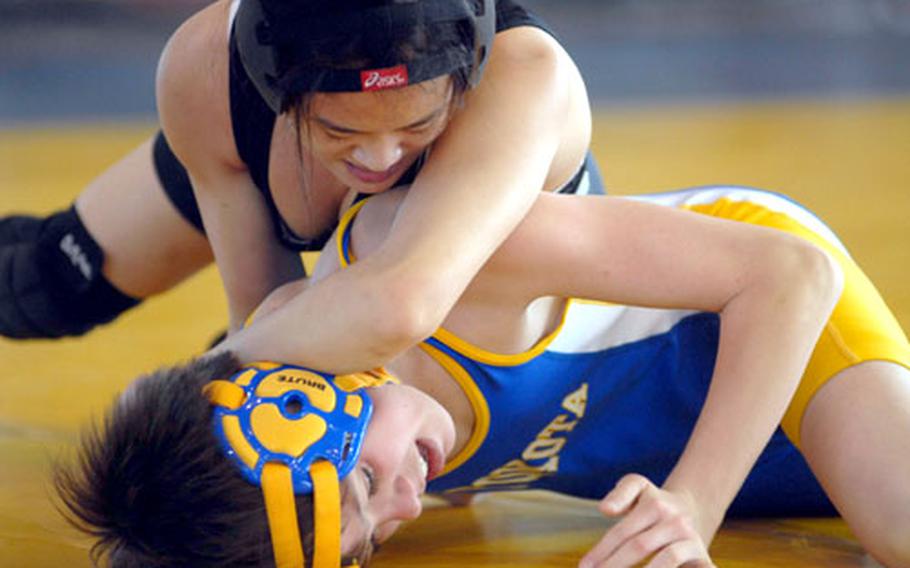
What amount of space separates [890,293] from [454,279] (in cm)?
209

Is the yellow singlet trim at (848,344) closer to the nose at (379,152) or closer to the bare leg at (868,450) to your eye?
the bare leg at (868,450)

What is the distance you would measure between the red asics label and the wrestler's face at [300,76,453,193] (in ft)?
0.05

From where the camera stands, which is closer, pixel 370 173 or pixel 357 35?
pixel 357 35

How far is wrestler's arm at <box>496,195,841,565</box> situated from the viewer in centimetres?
209

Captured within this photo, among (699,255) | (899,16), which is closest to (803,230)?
(699,255)

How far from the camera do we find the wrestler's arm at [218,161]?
262 cm

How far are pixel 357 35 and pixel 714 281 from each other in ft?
2.08

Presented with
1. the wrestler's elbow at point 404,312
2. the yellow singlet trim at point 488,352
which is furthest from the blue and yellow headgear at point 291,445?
the yellow singlet trim at point 488,352

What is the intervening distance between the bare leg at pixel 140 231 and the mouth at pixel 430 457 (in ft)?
3.95

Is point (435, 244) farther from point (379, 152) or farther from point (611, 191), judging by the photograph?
point (611, 191)

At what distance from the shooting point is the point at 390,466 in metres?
1.97

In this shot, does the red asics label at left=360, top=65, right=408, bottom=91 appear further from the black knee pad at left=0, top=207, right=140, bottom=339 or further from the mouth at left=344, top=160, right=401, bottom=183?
the black knee pad at left=0, top=207, right=140, bottom=339

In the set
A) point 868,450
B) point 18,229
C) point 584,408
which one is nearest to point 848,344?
point 868,450

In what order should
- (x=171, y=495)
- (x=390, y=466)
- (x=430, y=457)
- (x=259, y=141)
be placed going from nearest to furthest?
(x=171, y=495) → (x=390, y=466) → (x=430, y=457) → (x=259, y=141)
